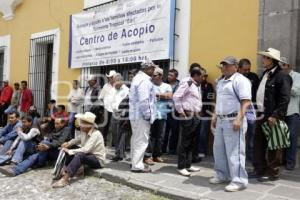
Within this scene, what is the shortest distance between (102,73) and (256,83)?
467 cm

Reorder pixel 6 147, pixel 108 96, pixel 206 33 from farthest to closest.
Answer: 1. pixel 108 96
2. pixel 6 147
3. pixel 206 33

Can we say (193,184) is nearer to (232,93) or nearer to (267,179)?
(267,179)

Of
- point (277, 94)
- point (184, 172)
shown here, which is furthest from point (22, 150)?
point (277, 94)

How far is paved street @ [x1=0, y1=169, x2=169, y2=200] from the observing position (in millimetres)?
5441

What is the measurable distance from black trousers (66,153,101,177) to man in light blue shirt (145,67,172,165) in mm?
875

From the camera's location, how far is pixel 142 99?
601cm

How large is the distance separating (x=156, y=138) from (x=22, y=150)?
2411 millimetres

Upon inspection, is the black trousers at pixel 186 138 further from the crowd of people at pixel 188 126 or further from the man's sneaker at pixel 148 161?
the man's sneaker at pixel 148 161

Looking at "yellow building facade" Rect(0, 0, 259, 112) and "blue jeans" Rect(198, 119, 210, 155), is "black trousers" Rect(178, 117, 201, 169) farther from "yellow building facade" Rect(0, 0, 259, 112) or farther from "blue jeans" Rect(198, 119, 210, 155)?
"yellow building facade" Rect(0, 0, 259, 112)

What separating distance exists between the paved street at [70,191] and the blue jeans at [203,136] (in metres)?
1.94

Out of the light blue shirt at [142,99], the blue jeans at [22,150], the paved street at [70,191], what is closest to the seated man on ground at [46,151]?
the blue jeans at [22,150]

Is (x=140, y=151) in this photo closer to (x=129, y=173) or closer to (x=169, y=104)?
(x=129, y=173)

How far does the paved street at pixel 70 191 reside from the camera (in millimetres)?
5441

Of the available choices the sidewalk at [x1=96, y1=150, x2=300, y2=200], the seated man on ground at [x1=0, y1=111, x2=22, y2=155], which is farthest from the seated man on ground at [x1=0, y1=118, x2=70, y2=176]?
the sidewalk at [x1=96, y1=150, x2=300, y2=200]
